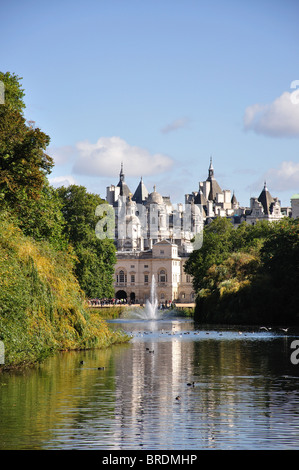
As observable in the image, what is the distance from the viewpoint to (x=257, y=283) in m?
64.1

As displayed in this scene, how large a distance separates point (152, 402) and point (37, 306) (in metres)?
9.30

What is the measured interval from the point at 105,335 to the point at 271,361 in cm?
862

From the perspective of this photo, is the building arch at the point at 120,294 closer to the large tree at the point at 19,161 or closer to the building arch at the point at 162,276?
the building arch at the point at 162,276

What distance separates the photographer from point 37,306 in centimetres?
2880

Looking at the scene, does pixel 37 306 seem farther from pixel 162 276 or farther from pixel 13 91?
pixel 162 276

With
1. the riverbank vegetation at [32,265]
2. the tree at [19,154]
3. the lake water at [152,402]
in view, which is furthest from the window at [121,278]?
the lake water at [152,402]

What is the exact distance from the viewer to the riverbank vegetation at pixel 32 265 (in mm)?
25625

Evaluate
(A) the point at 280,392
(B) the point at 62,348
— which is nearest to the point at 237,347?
(B) the point at 62,348

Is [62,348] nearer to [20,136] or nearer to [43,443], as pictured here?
[20,136]

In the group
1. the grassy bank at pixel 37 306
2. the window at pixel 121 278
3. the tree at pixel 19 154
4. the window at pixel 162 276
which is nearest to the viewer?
the grassy bank at pixel 37 306

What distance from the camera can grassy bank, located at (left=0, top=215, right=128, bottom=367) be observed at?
2508 cm

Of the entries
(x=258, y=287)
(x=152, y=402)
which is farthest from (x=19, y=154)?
(x=258, y=287)
